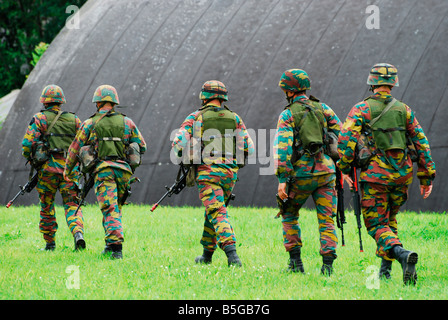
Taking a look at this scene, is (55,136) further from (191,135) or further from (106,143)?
(191,135)

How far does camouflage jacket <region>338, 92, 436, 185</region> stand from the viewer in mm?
6598

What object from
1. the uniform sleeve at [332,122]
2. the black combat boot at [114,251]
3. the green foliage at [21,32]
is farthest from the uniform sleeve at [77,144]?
the green foliage at [21,32]

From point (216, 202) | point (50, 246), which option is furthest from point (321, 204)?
point (50, 246)

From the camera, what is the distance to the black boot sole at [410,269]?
611cm

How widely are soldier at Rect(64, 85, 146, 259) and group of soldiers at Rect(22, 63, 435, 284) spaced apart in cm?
1

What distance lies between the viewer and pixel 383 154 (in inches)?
260

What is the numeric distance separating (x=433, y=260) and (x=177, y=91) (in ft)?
26.4

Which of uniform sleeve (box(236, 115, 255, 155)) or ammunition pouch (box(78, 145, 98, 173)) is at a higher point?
uniform sleeve (box(236, 115, 255, 155))

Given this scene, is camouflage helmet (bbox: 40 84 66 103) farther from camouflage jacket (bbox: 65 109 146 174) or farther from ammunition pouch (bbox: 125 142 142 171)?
ammunition pouch (bbox: 125 142 142 171)

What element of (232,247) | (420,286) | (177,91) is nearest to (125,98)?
(177,91)

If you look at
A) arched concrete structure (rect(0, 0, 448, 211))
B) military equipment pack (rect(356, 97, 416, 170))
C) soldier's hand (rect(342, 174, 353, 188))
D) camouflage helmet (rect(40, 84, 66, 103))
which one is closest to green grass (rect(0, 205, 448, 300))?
soldier's hand (rect(342, 174, 353, 188))

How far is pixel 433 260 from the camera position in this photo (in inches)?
312

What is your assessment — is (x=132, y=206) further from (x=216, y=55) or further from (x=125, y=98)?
(x=216, y=55)

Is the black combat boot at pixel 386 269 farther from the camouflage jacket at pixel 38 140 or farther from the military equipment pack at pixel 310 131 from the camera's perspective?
the camouflage jacket at pixel 38 140
